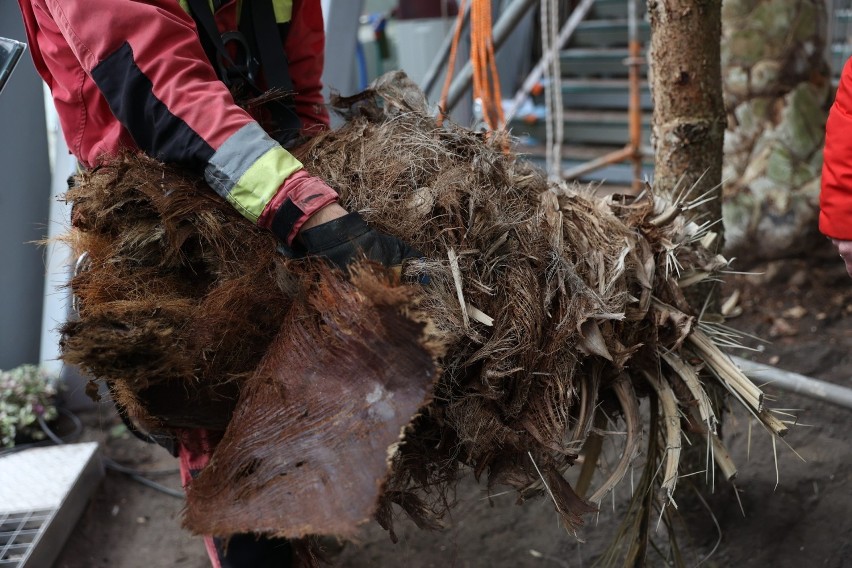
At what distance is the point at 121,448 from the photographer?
3.77 metres

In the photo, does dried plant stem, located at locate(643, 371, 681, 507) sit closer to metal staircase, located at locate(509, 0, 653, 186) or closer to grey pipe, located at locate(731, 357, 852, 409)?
grey pipe, located at locate(731, 357, 852, 409)

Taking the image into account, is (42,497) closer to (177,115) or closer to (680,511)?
(177,115)

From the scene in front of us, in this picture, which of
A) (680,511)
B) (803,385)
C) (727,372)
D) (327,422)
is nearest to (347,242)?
(327,422)

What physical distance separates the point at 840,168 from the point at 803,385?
39.2 inches

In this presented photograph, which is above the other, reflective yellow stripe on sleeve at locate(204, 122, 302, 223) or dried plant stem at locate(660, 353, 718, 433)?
reflective yellow stripe on sleeve at locate(204, 122, 302, 223)

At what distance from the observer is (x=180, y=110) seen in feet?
4.96

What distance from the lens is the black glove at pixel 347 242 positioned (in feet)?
4.74

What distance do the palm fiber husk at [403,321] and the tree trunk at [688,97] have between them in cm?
76

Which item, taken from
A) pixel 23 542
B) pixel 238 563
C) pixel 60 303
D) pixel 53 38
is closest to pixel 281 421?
pixel 238 563

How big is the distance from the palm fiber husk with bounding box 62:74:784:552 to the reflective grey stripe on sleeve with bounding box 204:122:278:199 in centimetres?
10

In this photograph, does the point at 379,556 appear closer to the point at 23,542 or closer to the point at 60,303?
the point at 23,542

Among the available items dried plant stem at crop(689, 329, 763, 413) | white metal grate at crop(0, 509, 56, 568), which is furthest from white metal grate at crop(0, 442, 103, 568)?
dried plant stem at crop(689, 329, 763, 413)

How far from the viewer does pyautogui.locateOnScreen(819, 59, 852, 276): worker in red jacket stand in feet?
5.82

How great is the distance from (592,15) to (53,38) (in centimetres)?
639
